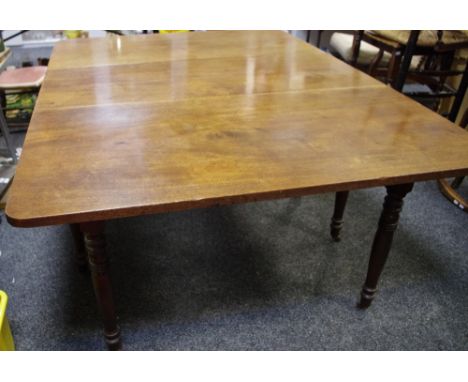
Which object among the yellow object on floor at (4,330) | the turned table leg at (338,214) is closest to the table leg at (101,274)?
the yellow object on floor at (4,330)

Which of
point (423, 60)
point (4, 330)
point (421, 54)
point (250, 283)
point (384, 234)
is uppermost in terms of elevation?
point (421, 54)

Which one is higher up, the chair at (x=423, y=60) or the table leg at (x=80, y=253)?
the chair at (x=423, y=60)

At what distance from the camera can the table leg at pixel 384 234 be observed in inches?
40.8

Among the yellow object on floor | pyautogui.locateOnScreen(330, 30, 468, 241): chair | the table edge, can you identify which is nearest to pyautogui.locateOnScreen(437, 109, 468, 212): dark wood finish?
pyautogui.locateOnScreen(330, 30, 468, 241): chair

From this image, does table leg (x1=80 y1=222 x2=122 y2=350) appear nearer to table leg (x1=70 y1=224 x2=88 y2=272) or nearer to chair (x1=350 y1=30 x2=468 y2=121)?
table leg (x1=70 y1=224 x2=88 y2=272)

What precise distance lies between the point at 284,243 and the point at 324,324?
16.3 inches

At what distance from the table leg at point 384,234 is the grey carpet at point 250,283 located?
9 cm

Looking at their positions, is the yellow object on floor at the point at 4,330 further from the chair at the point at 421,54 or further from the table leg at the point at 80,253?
the chair at the point at 421,54

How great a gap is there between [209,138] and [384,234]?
57cm

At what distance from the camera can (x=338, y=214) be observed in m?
1.59

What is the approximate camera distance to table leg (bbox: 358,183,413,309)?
3.40ft

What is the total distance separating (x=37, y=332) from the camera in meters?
1.24

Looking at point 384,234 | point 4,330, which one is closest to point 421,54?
point 384,234

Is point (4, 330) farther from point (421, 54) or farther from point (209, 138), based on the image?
point (421, 54)
